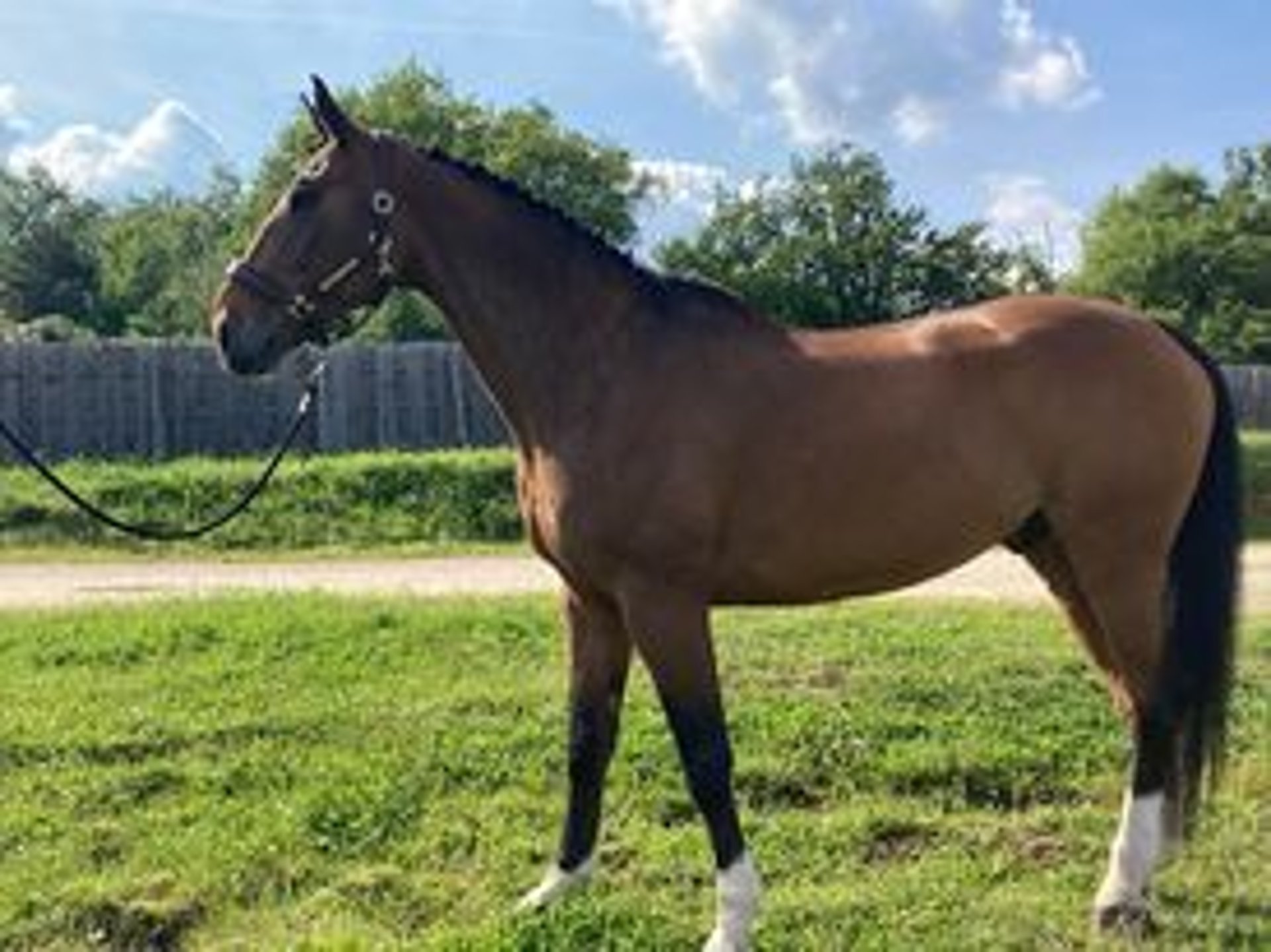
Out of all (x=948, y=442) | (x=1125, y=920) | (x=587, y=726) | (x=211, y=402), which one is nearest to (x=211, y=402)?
(x=211, y=402)

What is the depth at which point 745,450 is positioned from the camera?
218 inches

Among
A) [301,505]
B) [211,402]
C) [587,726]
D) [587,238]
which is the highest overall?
[587,238]

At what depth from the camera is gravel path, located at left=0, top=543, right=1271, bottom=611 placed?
539 inches

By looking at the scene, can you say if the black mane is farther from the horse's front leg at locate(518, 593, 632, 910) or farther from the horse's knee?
the horse's knee

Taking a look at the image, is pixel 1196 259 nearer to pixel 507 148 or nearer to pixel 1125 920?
pixel 507 148

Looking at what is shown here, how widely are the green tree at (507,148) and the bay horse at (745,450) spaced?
43664mm

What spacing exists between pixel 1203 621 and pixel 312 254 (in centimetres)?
306

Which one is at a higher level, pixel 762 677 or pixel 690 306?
pixel 690 306

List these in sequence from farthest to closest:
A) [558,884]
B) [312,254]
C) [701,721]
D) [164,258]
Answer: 1. [164,258]
2. [558,884]
3. [312,254]
4. [701,721]

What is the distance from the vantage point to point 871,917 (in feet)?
18.9

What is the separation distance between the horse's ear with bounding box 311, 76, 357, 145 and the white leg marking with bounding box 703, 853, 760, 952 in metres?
2.46

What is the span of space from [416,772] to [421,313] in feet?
107

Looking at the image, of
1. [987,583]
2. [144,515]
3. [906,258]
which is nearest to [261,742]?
[987,583]

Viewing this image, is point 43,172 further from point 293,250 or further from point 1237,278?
point 293,250
